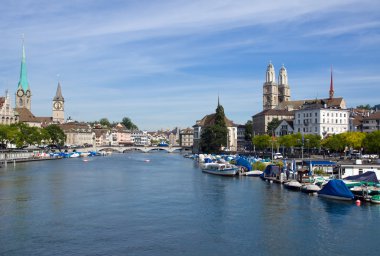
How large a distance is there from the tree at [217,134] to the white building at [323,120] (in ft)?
72.6

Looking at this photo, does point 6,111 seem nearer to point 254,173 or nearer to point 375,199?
point 254,173

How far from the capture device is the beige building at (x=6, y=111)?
132 meters

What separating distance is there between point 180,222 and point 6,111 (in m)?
113

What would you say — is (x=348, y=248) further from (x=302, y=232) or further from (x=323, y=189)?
(x=323, y=189)

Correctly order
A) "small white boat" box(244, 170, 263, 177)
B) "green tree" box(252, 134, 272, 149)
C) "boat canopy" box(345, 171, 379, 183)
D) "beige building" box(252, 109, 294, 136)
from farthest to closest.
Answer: "beige building" box(252, 109, 294, 136) → "green tree" box(252, 134, 272, 149) → "small white boat" box(244, 170, 263, 177) → "boat canopy" box(345, 171, 379, 183)

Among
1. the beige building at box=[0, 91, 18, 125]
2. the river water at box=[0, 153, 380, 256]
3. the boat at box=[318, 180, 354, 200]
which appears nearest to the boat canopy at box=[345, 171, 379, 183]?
the boat at box=[318, 180, 354, 200]

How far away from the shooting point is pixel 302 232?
31.9m

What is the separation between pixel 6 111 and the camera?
135250 millimetres

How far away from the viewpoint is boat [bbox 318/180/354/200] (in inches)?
1716

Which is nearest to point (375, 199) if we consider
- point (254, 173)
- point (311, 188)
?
point (311, 188)

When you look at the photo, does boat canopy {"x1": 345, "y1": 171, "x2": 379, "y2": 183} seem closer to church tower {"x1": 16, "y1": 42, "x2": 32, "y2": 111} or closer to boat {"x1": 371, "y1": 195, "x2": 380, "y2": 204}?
boat {"x1": 371, "y1": 195, "x2": 380, "y2": 204}

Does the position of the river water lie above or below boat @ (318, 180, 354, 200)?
below

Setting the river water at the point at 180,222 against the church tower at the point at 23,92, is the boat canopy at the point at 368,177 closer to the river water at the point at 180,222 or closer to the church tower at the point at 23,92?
the river water at the point at 180,222

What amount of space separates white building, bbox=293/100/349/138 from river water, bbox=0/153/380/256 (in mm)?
59650
